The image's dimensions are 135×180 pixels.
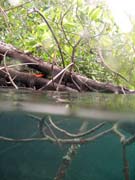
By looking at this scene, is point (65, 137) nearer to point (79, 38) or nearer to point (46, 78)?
point (46, 78)

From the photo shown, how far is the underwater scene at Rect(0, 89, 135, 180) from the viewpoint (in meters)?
3.67

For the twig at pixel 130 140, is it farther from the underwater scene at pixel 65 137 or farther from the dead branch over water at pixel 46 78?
the dead branch over water at pixel 46 78

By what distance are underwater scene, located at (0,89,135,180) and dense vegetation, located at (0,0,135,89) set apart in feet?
3.83

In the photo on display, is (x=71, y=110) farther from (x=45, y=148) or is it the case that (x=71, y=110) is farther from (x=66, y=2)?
(x=66, y=2)

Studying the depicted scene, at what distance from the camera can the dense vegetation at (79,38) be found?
5.07 m

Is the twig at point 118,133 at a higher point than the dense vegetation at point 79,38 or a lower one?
lower

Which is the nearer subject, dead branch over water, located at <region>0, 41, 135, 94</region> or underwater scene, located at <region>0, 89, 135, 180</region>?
underwater scene, located at <region>0, 89, 135, 180</region>

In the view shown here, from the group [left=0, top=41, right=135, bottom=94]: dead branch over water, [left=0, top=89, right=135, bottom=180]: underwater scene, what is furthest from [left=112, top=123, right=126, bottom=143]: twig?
[left=0, top=41, right=135, bottom=94]: dead branch over water

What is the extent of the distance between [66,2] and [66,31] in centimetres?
53

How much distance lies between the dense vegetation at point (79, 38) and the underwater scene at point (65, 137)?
1167 millimetres

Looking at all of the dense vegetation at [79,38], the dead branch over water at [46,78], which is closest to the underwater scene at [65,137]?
the dead branch over water at [46,78]

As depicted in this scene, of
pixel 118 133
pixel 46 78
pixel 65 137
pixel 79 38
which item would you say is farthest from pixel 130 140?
pixel 79 38

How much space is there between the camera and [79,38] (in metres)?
5.17

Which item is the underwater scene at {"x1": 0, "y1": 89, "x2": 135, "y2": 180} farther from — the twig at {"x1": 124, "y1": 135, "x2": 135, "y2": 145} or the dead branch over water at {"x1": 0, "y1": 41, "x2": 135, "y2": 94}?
the dead branch over water at {"x1": 0, "y1": 41, "x2": 135, "y2": 94}
